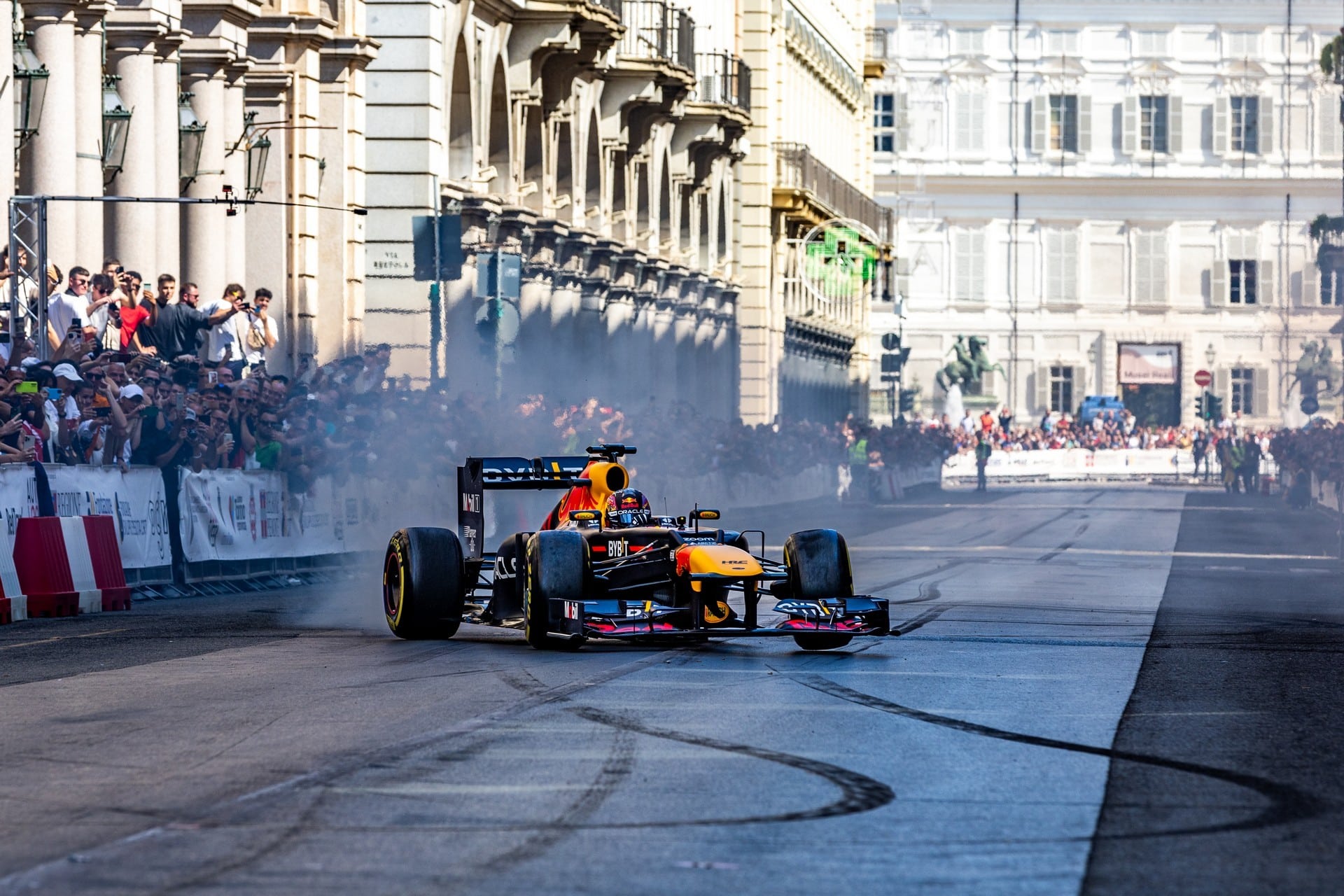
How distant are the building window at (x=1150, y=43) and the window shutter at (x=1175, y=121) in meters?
2.03

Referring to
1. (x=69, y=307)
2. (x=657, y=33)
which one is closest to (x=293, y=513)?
(x=69, y=307)

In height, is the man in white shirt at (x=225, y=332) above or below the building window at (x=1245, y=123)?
below

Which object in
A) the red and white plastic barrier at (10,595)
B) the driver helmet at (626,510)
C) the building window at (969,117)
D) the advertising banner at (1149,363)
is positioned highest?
the building window at (969,117)

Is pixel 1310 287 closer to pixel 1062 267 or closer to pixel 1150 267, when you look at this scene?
pixel 1150 267

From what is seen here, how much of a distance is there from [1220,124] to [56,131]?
9250 cm

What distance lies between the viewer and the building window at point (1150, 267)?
380ft

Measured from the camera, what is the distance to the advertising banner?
378 ft

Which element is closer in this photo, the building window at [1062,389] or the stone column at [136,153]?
the stone column at [136,153]

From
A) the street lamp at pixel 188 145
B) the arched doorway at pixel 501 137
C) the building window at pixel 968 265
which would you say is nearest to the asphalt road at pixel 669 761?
the street lamp at pixel 188 145

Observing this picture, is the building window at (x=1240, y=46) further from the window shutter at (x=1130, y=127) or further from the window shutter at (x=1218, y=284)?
the window shutter at (x=1218, y=284)

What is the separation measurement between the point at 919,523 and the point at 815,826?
3646 centimetres

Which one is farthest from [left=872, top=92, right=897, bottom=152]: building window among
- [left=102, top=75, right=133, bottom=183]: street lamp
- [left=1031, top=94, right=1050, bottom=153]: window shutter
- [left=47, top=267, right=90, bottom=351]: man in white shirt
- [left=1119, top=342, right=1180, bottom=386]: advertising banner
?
[left=47, top=267, right=90, bottom=351]: man in white shirt

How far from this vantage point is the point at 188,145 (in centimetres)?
3231

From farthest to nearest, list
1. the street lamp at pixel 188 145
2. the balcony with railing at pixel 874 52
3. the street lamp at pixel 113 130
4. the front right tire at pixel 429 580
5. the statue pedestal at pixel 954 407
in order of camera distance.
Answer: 1. the statue pedestal at pixel 954 407
2. the balcony with railing at pixel 874 52
3. the street lamp at pixel 188 145
4. the street lamp at pixel 113 130
5. the front right tire at pixel 429 580
